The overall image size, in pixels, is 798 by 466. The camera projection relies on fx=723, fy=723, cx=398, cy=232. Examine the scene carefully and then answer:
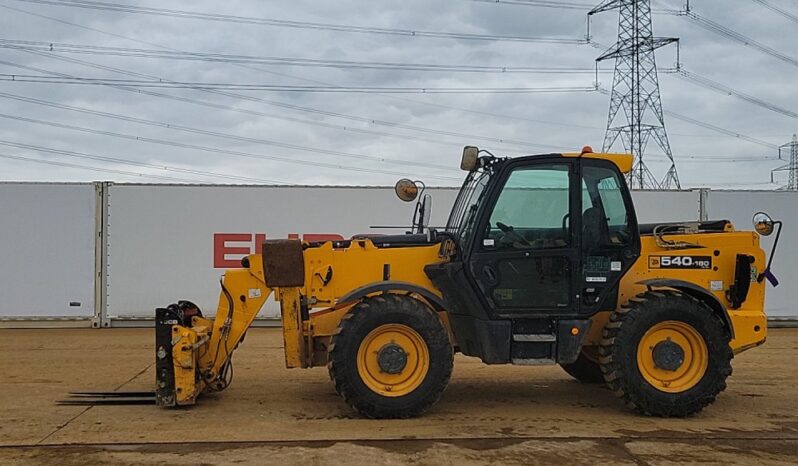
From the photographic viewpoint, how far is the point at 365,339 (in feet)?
20.3

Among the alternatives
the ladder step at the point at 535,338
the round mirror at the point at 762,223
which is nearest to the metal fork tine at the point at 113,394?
the ladder step at the point at 535,338

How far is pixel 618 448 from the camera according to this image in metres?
5.40

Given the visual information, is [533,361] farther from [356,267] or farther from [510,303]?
[356,267]

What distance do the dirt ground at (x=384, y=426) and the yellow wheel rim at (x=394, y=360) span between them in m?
0.31

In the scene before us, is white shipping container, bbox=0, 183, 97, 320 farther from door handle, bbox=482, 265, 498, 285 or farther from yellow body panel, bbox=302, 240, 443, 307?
door handle, bbox=482, 265, 498, 285

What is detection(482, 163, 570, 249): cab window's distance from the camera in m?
6.34

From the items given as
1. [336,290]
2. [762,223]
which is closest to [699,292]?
[762,223]

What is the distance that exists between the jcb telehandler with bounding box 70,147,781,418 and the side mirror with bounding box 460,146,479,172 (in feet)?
0.05

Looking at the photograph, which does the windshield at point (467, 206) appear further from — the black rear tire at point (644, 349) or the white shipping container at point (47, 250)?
the white shipping container at point (47, 250)

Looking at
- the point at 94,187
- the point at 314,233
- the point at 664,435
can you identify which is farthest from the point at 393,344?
the point at 94,187

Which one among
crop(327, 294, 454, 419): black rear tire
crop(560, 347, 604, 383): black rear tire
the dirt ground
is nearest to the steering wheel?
crop(327, 294, 454, 419): black rear tire

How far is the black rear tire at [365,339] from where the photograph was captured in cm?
610

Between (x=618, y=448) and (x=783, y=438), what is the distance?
146 centimetres

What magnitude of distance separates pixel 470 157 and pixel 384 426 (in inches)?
98.6
